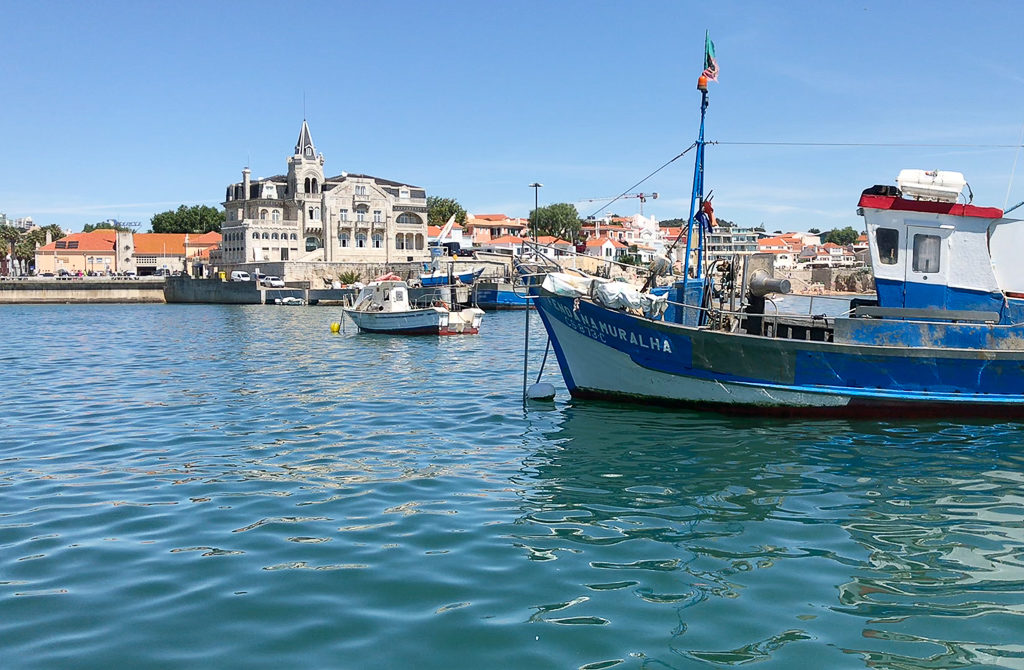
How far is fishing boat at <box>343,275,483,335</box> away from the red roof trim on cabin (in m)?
25.9

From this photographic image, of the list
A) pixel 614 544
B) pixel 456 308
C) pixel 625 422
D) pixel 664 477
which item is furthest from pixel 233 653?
pixel 456 308

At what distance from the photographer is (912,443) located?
42.7ft

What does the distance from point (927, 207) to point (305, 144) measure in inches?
4065

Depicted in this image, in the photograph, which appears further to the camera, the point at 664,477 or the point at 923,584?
the point at 664,477

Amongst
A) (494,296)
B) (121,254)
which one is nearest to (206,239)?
(121,254)

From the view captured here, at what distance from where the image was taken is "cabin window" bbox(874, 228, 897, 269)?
1507 cm

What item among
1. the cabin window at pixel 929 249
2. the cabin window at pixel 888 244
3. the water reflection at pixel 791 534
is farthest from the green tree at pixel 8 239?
the cabin window at pixel 929 249

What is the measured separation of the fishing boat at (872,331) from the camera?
47.3ft

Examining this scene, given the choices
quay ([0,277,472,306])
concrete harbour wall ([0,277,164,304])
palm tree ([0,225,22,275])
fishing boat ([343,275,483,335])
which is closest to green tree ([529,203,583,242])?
quay ([0,277,472,306])

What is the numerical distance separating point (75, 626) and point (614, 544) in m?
4.71

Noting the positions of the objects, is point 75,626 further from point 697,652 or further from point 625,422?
point 625,422

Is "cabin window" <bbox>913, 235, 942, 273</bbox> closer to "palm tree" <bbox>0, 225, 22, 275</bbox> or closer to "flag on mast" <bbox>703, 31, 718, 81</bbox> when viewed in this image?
"flag on mast" <bbox>703, 31, 718, 81</bbox>

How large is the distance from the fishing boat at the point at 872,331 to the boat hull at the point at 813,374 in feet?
0.07

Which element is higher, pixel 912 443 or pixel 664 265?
pixel 664 265
